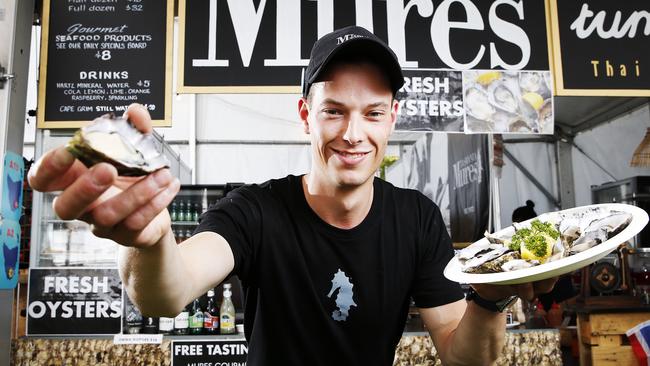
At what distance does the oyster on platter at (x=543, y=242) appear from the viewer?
114 cm

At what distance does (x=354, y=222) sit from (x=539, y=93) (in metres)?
2.19

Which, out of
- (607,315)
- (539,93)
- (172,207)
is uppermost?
(539,93)

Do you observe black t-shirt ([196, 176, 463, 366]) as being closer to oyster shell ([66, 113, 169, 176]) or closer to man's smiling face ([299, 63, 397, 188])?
man's smiling face ([299, 63, 397, 188])

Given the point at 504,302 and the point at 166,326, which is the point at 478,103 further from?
the point at 166,326

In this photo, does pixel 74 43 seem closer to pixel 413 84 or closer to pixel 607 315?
pixel 413 84

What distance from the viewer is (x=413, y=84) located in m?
3.22

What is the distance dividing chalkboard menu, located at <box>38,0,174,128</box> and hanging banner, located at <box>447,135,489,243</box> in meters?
3.38

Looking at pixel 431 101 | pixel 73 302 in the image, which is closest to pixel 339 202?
pixel 431 101

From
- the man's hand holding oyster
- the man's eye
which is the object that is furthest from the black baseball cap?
the man's hand holding oyster

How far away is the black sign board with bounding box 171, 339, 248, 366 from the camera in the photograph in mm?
3123

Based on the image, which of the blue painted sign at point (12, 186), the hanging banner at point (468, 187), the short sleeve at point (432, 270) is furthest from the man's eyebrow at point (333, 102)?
the hanging banner at point (468, 187)

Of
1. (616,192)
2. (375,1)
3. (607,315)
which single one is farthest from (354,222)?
(616,192)

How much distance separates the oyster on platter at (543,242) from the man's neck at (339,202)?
0.38 metres

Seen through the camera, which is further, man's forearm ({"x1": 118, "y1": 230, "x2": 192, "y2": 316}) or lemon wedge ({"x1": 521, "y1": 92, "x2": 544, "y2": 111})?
lemon wedge ({"x1": 521, "y1": 92, "x2": 544, "y2": 111})
